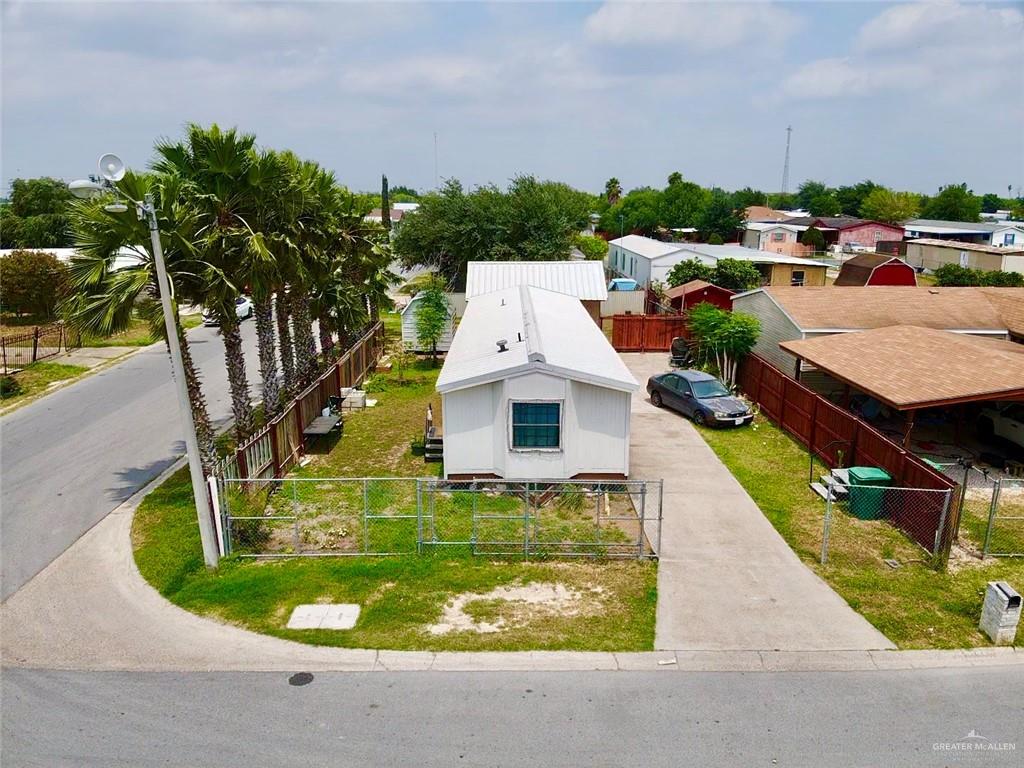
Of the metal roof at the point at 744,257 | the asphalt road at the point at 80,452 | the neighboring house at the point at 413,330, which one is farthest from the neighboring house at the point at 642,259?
the asphalt road at the point at 80,452

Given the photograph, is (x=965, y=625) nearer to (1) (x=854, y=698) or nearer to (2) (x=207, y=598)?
(1) (x=854, y=698)

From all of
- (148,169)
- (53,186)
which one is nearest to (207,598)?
(148,169)

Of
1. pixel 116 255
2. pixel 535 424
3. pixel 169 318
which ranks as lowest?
pixel 535 424

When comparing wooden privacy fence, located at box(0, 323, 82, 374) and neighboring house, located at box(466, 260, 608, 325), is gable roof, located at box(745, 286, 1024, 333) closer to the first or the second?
neighboring house, located at box(466, 260, 608, 325)

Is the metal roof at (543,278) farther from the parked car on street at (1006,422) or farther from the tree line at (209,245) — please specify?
the parked car on street at (1006,422)

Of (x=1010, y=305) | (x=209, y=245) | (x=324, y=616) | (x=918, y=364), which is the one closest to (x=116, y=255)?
(x=209, y=245)

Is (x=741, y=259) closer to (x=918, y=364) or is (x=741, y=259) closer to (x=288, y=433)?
(x=918, y=364)
